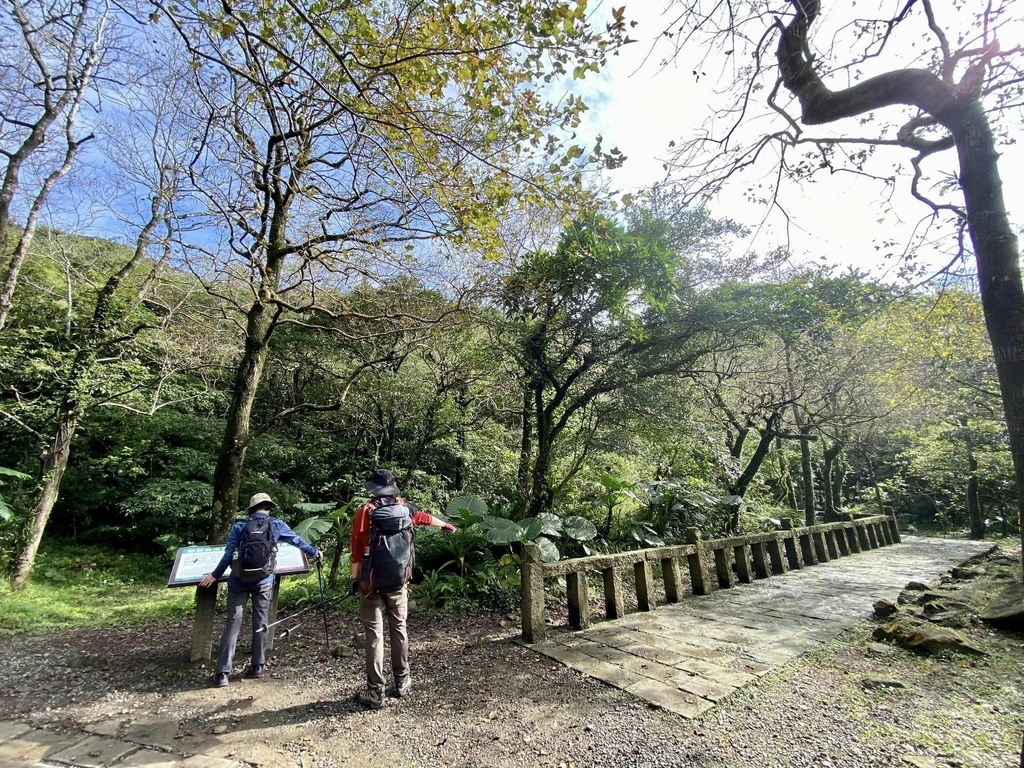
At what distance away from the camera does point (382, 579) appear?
345 centimetres

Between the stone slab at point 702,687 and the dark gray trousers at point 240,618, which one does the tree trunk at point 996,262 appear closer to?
the stone slab at point 702,687

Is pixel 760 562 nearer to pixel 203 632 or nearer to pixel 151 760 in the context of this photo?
pixel 203 632

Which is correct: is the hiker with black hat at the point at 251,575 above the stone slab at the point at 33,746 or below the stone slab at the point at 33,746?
above

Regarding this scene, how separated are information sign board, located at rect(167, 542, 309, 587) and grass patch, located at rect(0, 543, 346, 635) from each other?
1.72 meters

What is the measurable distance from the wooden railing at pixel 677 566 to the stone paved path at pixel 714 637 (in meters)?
0.18

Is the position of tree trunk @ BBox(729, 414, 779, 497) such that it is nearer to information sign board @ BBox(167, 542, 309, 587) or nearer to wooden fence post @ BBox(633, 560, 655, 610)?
wooden fence post @ BBox(633, 560, 655, 610)

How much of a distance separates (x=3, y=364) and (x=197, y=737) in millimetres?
8863

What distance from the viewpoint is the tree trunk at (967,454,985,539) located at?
15.7 m

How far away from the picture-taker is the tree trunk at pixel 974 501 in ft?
51.4

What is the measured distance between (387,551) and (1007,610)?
210 inches

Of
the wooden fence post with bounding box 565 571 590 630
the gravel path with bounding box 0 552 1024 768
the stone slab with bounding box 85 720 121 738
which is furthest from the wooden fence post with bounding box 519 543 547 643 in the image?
the stone slab with bounding box 85 720 121 738

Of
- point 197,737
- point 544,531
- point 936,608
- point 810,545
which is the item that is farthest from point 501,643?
point 810,545

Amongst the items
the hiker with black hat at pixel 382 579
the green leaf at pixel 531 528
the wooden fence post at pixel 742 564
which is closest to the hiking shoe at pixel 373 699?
the hiker with black hat at pixel 382 579

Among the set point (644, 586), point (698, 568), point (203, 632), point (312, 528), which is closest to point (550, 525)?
point (644, 586)
